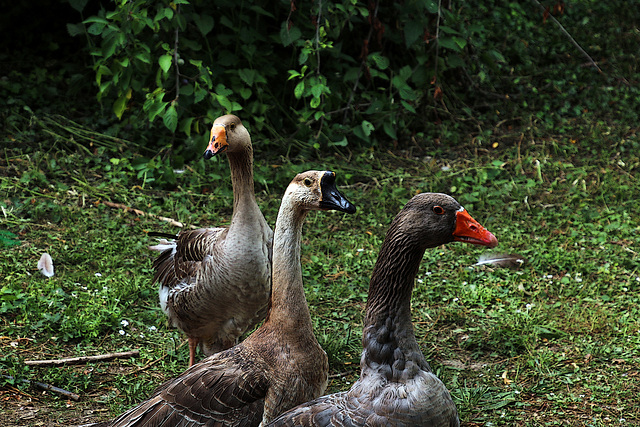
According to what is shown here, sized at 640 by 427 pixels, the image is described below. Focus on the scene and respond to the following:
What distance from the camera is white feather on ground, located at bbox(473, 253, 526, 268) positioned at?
5719 millimetres

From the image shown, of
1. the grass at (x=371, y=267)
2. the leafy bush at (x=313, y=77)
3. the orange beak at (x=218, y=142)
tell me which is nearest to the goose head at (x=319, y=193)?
the orange beak at (x=218, y=142)

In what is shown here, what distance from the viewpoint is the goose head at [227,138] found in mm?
4348

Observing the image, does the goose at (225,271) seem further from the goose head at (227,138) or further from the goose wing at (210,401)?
the goose wing at (210,401)

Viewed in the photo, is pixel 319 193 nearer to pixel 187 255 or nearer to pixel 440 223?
pixel 440 223

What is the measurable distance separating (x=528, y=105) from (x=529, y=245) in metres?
3.49

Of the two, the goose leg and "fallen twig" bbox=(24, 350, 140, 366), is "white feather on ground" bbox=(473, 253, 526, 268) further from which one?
"fallen twig" bbox=(24, 350, 140, 366)

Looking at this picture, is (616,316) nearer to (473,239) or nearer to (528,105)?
(473,239)

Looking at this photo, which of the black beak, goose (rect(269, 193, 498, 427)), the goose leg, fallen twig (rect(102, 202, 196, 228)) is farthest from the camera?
fallen twig (rect(102, 202, 196, 228))

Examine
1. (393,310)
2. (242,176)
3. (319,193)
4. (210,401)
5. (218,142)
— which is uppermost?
(218,142)

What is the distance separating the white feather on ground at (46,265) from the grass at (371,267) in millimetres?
70

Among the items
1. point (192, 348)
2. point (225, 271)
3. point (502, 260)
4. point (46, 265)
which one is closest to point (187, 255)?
point (225, 271)

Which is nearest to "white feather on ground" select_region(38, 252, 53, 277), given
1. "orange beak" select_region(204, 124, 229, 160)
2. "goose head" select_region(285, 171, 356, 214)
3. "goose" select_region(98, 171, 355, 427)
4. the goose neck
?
"orange beak" select_region(204, 124, 229, 160)

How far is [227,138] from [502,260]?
2614 millimetres

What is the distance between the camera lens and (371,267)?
5781 mm
